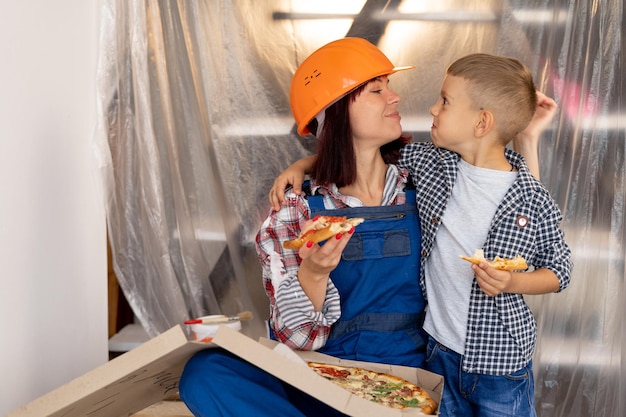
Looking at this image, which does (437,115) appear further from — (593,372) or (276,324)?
(593,372)

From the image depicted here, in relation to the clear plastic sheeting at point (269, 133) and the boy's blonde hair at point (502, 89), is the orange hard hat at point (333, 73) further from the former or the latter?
the clear plastic sheeting at point (269, 133)

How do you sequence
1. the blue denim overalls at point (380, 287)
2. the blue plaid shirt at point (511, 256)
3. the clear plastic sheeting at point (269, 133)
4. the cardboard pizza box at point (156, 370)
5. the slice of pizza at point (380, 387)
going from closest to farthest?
the cardboard pizza box at point (156, 370) → the slice of pizza at point (380, 387) → the blue plaid shirt at point (511, 256) → the blue denim overalls at point (380, 287) → the clear plastic sheeting at point (269, 133)

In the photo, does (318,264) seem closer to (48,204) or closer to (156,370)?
(156,370)

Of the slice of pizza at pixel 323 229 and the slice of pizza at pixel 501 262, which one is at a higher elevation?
the slice of pizza at pixel 323 229

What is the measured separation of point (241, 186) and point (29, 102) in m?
0.76

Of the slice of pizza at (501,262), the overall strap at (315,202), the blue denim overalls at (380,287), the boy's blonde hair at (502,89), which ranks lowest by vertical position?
the blue denim overalls at (380,287)

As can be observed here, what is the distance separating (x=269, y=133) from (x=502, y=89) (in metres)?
0.85

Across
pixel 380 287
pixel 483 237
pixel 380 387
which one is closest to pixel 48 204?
pixel 380 287

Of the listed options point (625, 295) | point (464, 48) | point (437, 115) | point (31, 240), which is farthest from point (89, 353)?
point (625, 295)

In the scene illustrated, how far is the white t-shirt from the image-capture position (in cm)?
177

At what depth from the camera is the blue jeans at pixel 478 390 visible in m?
1.73

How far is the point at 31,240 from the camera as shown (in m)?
1.88

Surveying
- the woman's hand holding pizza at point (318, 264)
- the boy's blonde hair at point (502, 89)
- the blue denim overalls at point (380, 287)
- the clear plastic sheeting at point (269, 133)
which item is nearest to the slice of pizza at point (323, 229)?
the woman's hand holding pizza at point (318, 264)

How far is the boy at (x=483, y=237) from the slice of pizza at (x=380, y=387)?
17cm
